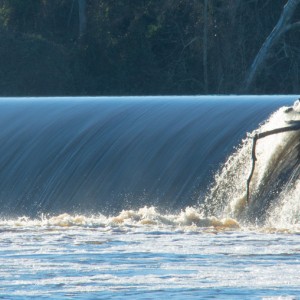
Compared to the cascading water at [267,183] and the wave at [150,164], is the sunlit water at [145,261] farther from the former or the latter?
the wave at [150,164]

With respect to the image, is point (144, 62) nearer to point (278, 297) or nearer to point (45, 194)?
point (45, 194)

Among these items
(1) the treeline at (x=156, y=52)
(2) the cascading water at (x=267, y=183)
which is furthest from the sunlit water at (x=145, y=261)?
(1) the treeline at (x=156, y=52)

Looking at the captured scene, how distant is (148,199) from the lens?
1802cm

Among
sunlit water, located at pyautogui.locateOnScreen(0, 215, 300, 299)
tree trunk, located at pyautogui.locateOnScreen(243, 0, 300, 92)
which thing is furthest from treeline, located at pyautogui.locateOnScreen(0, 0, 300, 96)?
sunlit water, located at pyautogui.locateOnScreen(0, 215, 300, 299)

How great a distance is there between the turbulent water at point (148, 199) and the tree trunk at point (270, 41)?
15480 mm

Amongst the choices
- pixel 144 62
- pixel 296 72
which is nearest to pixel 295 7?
pixel 296 72

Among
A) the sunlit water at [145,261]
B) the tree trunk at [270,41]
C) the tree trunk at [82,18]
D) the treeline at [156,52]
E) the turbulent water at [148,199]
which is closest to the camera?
the sunlit water at [145,261]

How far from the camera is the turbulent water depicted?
12594mm

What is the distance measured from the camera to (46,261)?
13.6 metres

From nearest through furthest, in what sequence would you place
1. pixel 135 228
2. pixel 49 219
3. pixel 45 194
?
pixel 135 228
pixel 49 219
pixel 45 194

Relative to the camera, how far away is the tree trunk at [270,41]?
38.8m

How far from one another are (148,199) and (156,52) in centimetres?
2597

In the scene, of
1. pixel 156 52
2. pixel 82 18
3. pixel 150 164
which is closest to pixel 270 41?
pixel 156 52

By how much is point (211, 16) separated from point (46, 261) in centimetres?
2825
